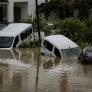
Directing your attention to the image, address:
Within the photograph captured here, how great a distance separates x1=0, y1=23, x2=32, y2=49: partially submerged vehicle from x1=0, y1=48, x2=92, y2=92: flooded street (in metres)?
11.8

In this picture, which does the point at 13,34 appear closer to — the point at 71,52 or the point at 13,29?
the point at 13,29

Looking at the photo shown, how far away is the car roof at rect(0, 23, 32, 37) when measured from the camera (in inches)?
1725

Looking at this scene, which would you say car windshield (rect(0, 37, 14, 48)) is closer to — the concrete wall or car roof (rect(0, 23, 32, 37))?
car roof (rect(0, 23, 32, 37))

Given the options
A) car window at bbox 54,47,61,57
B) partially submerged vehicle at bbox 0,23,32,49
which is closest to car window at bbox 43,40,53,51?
car window at bbox 54,47,61,57

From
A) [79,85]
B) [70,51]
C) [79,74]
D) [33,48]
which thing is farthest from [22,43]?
[79,85]

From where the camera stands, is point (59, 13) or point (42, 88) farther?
point (59, 13)

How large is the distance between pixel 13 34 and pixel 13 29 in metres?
1.76

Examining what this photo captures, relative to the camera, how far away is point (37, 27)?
4697 cm

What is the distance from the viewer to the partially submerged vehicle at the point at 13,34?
4297 centimetres

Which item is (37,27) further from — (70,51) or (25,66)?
(25,66)

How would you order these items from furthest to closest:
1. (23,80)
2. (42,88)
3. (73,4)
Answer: (73,4), (23,80), (42,88)

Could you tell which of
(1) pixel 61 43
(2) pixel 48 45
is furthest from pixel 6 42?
(1) pixel 61 43

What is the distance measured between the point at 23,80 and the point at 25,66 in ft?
19.2

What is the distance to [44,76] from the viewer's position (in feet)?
76.6
